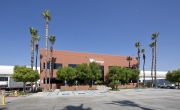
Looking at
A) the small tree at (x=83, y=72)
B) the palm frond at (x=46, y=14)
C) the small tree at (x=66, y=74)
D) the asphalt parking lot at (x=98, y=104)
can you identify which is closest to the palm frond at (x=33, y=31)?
the palm frond at (x=46, y=14)

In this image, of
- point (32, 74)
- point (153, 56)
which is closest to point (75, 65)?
point (32, 74)

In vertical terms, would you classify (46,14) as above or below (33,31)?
above

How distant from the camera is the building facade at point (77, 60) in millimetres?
46031

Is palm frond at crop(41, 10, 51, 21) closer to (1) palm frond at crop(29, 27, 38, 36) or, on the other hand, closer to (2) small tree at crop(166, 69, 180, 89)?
(1) palm frond at crop(29, 27, 38, 36)

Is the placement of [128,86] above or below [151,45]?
below

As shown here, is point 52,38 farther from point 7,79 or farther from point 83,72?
point 7,79

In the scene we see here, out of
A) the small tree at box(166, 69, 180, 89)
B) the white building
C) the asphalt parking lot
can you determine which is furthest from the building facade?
the asphalt parking lot

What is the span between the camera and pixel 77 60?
50344 millimetres

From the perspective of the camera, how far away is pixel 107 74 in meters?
52.1

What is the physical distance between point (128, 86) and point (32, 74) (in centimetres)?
2858

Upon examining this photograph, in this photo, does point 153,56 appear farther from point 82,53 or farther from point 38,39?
point 38,39

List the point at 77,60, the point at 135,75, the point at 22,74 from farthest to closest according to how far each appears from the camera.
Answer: the point at 135,75 < the point at 77,60 < the point at 22,74

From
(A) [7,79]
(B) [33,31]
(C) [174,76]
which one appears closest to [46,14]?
(B) [33,31]

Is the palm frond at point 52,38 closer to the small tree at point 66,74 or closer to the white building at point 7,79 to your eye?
the small tree at point 66,74
